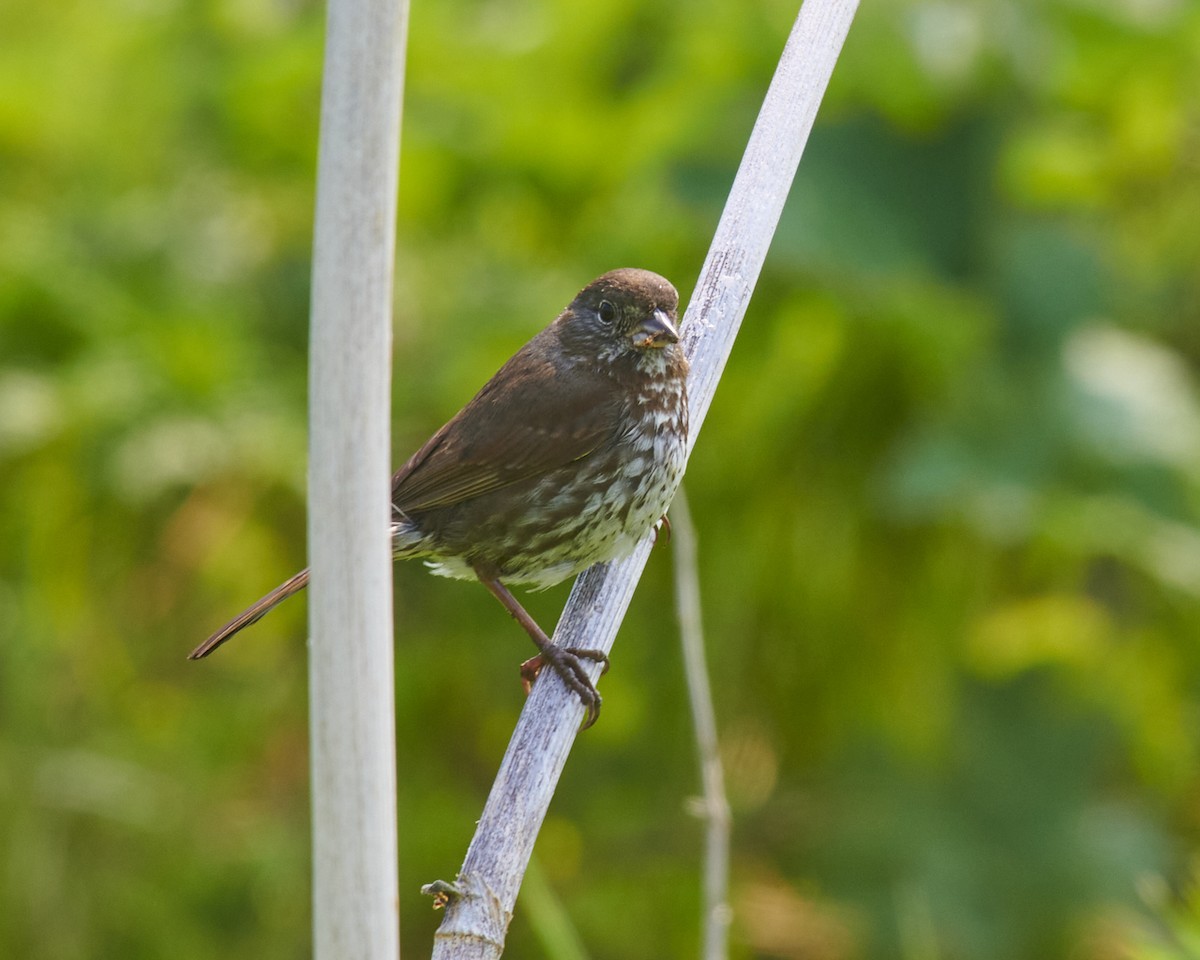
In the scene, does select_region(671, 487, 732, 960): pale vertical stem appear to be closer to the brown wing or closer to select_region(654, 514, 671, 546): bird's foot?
the brown wing

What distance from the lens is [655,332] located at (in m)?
2.79

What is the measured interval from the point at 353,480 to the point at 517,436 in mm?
1440

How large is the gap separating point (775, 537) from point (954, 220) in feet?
3.50

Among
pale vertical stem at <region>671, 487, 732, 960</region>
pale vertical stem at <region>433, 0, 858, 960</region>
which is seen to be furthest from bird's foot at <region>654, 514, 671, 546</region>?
pale vertical stem at <region>671, 487, 732, 960</region>

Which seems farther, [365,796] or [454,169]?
[454,169]

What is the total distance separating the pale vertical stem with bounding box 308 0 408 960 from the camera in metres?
1.55

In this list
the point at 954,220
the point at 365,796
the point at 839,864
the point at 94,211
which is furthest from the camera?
the point at 94,211

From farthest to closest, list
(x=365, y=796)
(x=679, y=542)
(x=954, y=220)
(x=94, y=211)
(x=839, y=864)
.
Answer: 1. (x=94, y=211)
2. (x=954, y=220)
3. (x=839, y=864)
4. (x=679, y=542)
5. (x=365, y=796)

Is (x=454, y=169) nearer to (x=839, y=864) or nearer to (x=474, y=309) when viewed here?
(x=474, y=309)

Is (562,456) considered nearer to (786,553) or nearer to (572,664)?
(572,664)

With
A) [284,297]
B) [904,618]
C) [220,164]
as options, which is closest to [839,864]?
[904,618]

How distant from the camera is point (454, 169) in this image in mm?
4727

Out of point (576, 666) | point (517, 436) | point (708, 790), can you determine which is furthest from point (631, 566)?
point (517, 436)

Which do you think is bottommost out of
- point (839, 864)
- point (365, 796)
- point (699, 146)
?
point (365, 796)
